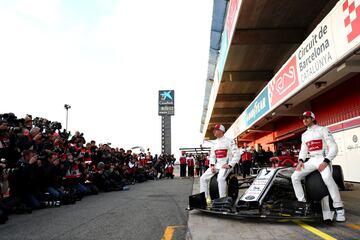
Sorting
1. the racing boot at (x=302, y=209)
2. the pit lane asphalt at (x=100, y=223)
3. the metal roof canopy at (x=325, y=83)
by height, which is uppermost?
the metal roof canopy at (x=325, y=83)

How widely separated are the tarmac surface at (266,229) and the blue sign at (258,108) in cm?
782

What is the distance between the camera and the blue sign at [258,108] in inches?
506

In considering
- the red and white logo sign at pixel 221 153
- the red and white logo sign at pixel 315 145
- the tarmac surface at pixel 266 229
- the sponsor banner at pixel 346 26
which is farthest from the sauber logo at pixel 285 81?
the tarmac surface at pixel 266 229

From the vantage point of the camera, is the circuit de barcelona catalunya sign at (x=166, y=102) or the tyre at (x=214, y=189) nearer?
the tyre at (x=214, y=189)

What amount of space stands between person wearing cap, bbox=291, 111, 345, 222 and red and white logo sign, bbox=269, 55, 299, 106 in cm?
381

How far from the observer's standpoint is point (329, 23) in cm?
684

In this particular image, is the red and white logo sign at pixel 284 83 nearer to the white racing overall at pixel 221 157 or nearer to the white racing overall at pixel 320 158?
the white racing overall at pixel 221 157

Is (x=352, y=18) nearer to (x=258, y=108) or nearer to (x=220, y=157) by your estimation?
(x=220, y=157)

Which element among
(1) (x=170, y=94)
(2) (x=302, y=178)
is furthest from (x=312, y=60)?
(1) (x=170, y=94)

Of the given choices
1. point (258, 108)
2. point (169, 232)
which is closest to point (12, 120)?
point (169, 232)

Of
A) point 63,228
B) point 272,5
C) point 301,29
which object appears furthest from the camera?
point 301,29

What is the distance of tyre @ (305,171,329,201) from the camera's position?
4.93 metres

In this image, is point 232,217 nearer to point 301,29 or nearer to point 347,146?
point 347,146

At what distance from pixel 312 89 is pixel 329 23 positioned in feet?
11.3
